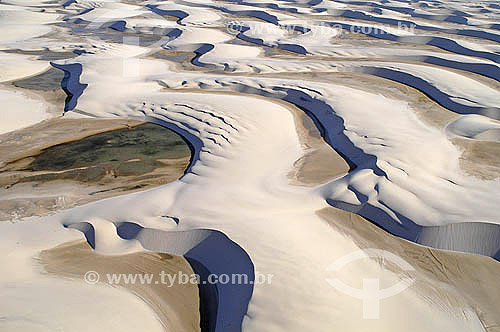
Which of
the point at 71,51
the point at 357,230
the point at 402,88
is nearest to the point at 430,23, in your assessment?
the point at 402,88

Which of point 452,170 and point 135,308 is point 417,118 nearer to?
point 452,170

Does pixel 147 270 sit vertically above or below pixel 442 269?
below

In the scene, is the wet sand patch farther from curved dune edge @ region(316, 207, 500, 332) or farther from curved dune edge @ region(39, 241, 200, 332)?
curved dune edge @ region(316, 207, 500, 332)

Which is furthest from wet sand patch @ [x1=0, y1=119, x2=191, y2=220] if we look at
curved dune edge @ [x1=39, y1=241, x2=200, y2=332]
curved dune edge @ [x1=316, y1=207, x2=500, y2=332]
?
curved dune edge @ [x1=316, y1=207, x2=500, y2=332]

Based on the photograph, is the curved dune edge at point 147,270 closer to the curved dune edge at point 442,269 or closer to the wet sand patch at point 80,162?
the wet sand patch at point 80,162

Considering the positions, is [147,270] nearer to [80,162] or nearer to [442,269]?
[80,162]

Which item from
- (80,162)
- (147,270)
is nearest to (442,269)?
(147,270)
